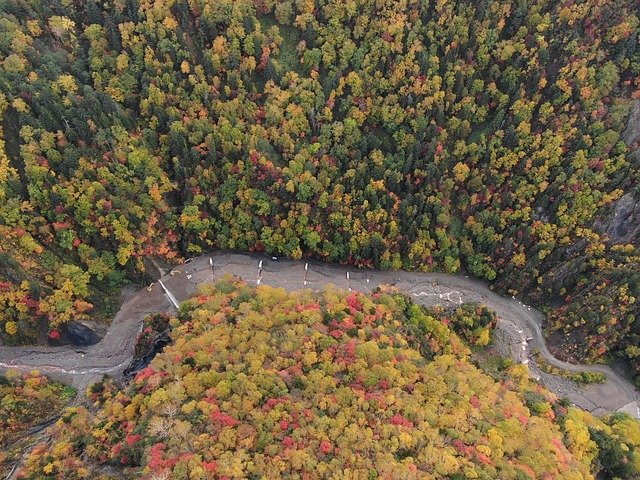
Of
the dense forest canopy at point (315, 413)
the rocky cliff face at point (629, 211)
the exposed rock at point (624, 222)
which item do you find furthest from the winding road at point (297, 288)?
the rocky cliff face at point (629, 211)

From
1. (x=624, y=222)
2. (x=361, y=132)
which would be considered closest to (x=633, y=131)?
(x=624, y=222)

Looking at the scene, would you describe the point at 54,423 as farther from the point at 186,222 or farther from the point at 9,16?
the point at 9,16

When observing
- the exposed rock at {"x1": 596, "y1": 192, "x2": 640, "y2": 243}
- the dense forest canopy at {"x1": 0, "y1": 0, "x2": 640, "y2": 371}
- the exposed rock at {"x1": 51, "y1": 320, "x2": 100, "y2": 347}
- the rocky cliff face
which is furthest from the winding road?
the rocky cliff face

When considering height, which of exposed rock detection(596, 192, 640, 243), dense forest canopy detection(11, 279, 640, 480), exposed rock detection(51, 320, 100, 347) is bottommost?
exposed rock detection(51, 320, 100, 347)

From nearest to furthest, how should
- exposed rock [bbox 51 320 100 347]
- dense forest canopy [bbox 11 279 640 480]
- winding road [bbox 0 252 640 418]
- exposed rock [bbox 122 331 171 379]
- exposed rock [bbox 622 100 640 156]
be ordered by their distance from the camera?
dense forest canopy [bbox 11 279 640 480] → exposed rock [bbox 122 331 171 379] → winding road [bbox 0 252 640 418] → exposed rock [bbox 51 320 100 347] → exposed rock [bbox 622 100 640 156]

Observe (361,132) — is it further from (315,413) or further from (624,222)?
(315,413)

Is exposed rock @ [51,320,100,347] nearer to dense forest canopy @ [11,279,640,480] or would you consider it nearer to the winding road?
the winding road
